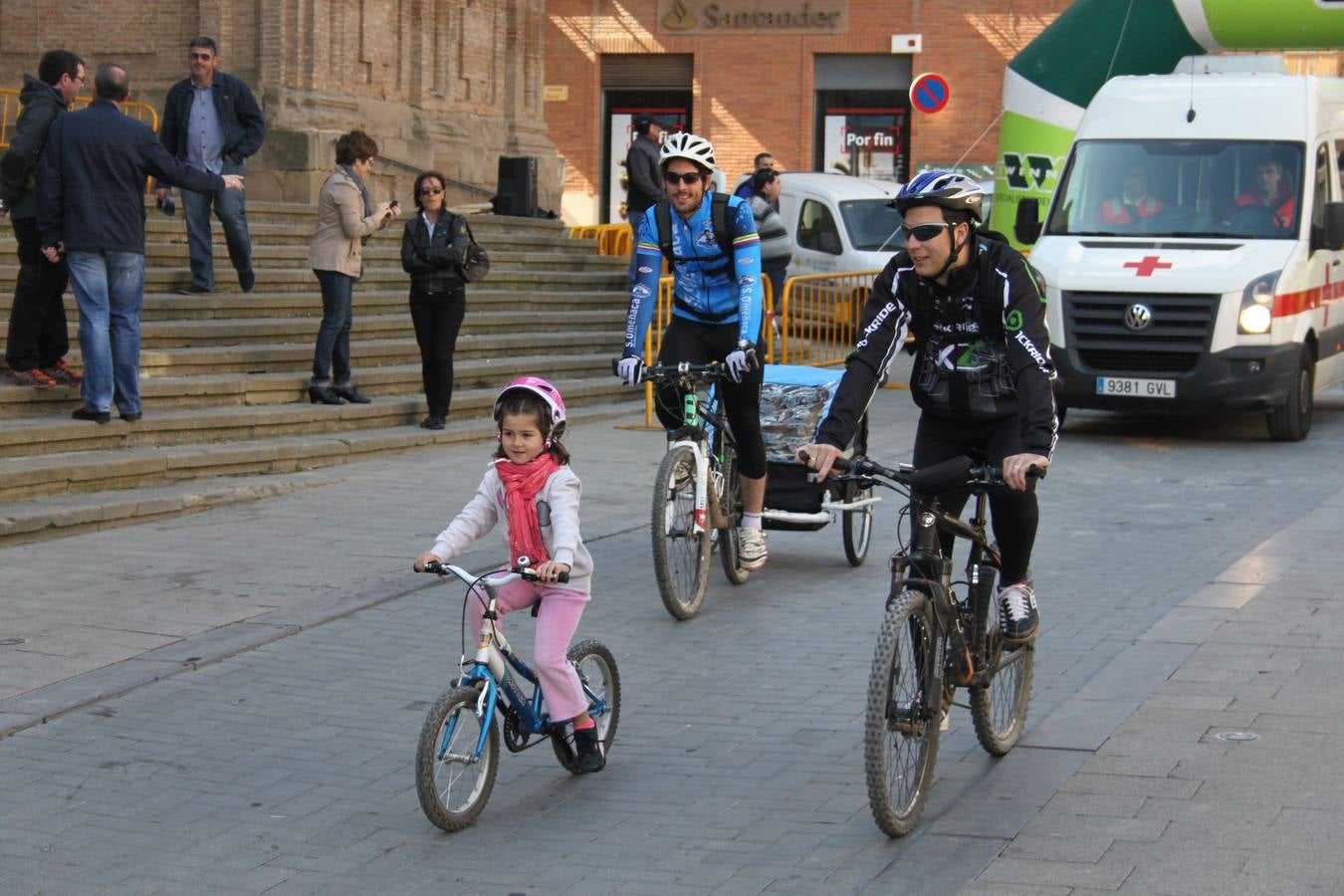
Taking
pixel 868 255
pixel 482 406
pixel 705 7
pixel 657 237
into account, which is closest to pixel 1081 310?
pixel 482 406

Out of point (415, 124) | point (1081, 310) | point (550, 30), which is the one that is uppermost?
point (550, 30)

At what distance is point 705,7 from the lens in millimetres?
38312

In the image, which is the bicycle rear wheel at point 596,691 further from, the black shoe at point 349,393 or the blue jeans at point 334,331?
the black shoe at point 349,393

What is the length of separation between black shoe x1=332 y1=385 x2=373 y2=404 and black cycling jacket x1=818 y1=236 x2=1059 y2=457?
325 inches

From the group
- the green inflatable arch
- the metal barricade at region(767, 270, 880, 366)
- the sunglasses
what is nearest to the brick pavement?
the sunglasses

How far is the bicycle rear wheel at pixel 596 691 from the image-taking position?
6.18 meters

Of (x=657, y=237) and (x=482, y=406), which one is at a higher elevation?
(x=657, y=237)

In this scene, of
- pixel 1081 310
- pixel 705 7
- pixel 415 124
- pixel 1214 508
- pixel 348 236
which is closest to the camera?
pixel 1214 508

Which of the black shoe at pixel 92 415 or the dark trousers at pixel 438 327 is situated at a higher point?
the dark trousers at pixel 438 327

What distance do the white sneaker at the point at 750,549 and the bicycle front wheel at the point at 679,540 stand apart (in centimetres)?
42

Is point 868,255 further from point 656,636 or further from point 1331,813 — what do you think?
point 1331,813

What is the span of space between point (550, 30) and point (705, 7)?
10.9ft

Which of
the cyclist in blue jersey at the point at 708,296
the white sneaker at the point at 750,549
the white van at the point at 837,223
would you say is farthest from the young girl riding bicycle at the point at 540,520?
the white van at the point at 837,223

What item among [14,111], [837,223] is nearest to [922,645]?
[14,111]
